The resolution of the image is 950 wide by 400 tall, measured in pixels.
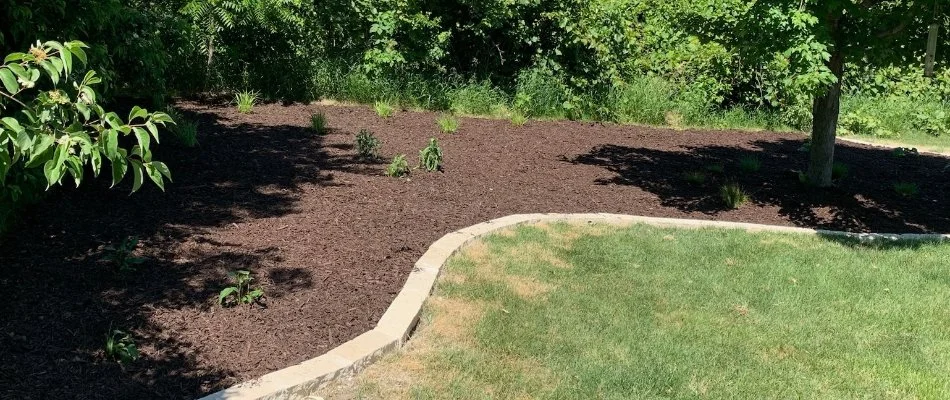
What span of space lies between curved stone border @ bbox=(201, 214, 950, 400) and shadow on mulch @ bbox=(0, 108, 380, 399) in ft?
0.79

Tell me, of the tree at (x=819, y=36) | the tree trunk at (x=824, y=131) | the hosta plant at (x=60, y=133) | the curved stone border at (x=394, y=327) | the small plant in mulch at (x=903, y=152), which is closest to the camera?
the hosta plant at (x=60, y=133)

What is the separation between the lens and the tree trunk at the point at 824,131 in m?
6.99

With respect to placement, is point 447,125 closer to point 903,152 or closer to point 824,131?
point 824,131

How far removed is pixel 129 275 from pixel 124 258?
0.47 ft

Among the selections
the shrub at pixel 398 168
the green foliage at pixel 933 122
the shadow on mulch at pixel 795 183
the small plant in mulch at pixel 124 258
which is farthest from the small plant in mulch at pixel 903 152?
the small plant in mulch at pixel 124 258

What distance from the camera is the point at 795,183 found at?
7.54m

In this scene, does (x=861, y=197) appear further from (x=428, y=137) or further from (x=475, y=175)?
(x=428, y=137)

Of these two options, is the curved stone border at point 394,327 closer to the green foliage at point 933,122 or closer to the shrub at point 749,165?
the shrub at point 749,165

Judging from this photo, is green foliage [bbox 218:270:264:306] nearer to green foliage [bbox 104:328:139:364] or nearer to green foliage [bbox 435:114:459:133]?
green foliage [bbox 104:328:139:364]

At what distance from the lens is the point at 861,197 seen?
723cm

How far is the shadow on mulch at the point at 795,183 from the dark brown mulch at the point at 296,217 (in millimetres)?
29

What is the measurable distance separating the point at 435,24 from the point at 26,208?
7.06 m

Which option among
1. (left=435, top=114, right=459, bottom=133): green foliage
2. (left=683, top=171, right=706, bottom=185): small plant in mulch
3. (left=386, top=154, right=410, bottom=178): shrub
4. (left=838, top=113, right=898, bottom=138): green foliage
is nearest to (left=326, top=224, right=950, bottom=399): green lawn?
(left=386, top=154, right=410, bottom=178): shrub

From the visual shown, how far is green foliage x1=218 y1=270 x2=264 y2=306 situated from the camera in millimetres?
3912
